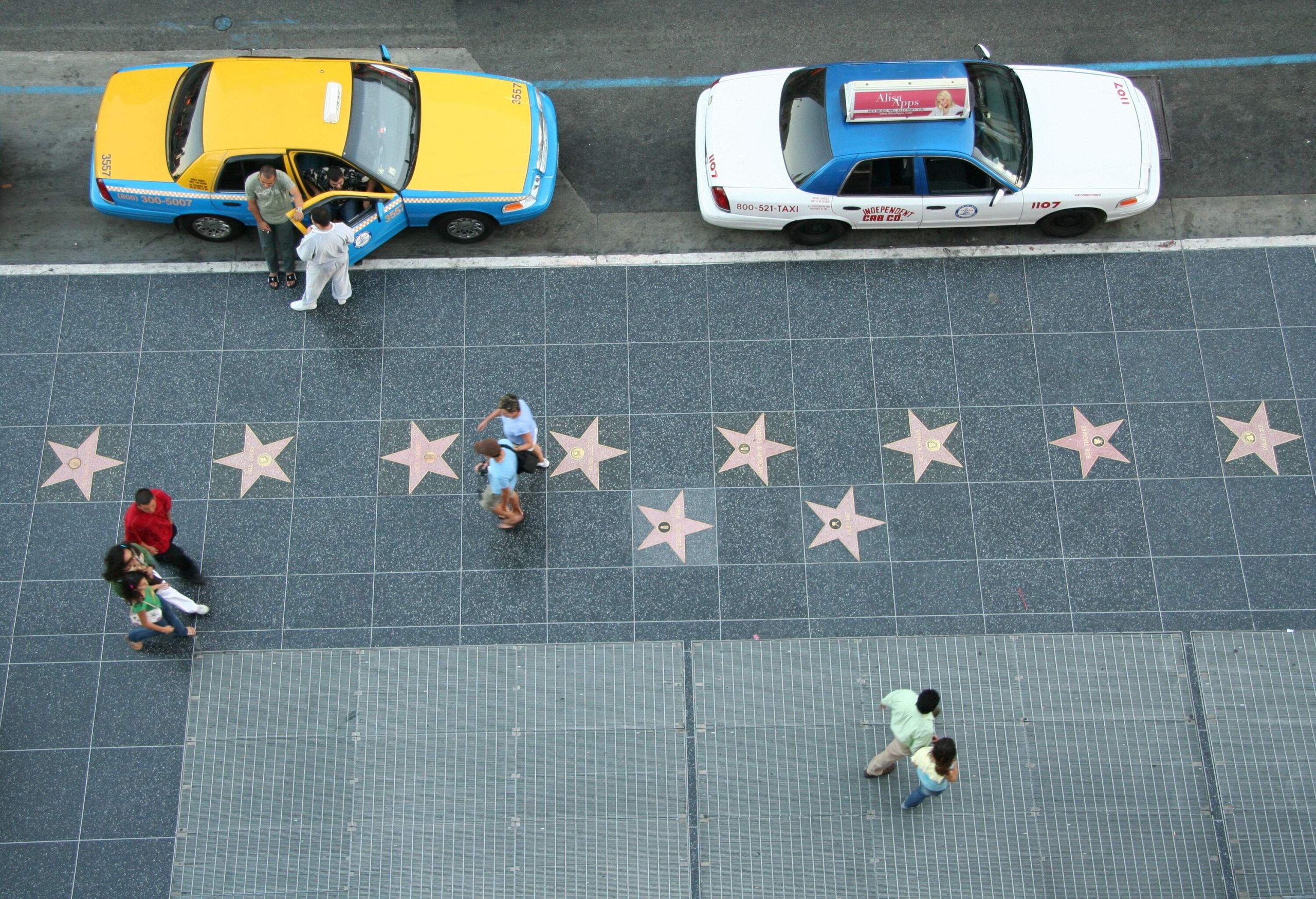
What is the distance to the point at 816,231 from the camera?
10586 millimetres

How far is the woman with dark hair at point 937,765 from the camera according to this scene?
707cm

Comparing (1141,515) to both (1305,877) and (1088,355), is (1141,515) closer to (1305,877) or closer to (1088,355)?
(1088,355)

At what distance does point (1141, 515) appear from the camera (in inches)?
380

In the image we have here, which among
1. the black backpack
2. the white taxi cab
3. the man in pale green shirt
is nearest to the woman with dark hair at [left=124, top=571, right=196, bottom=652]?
the black backpack

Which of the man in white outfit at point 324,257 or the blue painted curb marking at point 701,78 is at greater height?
the blue painted curb marking at point 701,78

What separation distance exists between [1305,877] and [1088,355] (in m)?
5.31

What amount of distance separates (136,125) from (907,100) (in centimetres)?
823

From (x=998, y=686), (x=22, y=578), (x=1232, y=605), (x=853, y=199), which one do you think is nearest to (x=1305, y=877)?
(x=1232, y=605)

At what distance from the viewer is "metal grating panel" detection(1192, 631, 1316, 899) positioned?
8.56 m

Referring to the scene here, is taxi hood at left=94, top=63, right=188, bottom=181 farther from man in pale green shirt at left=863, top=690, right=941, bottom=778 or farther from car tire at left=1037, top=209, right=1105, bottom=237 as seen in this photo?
car tire at left=1037, top=209, right=1105, bottom=237

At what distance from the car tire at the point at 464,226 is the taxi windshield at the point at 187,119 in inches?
97.9

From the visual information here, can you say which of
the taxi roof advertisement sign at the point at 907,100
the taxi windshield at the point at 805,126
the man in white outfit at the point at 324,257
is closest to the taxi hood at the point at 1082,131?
the taxi roof advertisement sign at the point at 907,100

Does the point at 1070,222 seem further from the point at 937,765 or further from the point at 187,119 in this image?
the point at 187,119

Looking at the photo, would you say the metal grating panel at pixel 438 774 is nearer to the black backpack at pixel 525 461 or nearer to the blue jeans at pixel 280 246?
the black backpack at pixel 525 461
